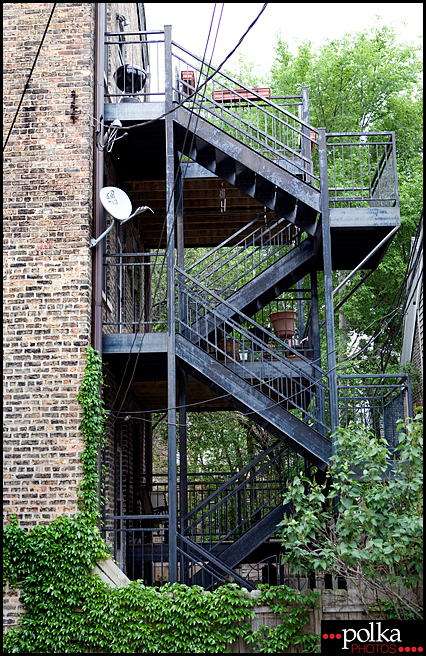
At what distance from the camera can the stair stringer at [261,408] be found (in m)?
8.16

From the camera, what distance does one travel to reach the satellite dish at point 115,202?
27.7 feet

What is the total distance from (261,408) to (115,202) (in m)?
3.35

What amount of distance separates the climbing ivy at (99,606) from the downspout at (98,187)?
715mm

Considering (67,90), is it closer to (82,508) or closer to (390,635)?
(82,508)

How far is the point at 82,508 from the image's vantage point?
7969 mm

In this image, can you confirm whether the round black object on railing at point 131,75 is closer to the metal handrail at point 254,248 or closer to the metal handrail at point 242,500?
the metal handrail at point 254,248

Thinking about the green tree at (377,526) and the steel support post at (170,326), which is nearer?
the green tree at (377,526)

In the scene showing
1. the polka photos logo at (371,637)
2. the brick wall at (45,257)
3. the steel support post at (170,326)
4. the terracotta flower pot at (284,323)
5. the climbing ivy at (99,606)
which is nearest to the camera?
the polka photos logo at (371,637)

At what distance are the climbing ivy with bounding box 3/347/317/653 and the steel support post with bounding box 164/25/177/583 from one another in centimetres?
58

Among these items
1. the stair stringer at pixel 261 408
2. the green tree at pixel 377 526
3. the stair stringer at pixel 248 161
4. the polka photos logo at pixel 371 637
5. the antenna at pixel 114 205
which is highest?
the stair stringer at pixel 248 161

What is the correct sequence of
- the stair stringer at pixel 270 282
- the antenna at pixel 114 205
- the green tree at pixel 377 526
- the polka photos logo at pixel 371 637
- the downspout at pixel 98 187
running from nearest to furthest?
the green tree at pixel 377 526 < the polka photos logo at pixel 371 637 < the antenna at pixel 114 205 < the downspout at pixel 98 187 < the stair stringer at pixel 270 282

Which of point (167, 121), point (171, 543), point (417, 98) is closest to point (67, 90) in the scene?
point (167, 121)

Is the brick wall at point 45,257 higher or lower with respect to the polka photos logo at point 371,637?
higher

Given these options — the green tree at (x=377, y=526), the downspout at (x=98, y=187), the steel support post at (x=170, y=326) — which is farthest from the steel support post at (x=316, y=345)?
the downspout at (x=98, y=187)
